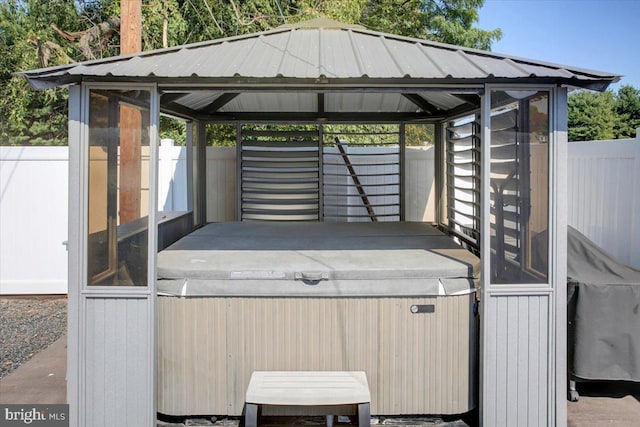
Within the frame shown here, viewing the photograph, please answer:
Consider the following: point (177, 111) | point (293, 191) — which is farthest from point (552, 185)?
point (293, 191)

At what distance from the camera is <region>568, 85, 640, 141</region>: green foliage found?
28797mm

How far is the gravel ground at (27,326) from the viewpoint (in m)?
5.07

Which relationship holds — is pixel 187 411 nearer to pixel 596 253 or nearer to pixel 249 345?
pixel 249 345

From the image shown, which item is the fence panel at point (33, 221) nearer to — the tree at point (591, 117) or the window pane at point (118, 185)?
the window pane at point (118, 185)

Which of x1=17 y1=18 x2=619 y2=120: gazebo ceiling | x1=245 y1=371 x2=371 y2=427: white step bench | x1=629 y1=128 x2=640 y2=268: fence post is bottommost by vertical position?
x1=245 y1=371 x2=371 y2=427: white step bench

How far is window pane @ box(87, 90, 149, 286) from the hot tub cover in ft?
0.85

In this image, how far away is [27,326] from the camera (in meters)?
5.94

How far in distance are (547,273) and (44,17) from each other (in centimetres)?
1143

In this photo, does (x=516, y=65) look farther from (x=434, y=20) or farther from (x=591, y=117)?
(x=591, y=117)

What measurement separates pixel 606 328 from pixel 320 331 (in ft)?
6.48

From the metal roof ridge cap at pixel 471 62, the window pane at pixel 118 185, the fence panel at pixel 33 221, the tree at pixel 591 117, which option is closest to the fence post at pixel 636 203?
the metal roof ridge cap at pixel 471 62

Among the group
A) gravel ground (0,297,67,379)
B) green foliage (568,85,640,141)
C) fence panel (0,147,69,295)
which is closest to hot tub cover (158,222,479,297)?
gravel ground (0,297,67,379)

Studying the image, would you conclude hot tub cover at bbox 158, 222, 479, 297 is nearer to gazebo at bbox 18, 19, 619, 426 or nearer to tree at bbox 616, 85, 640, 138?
gazebo at bbox 18, 19, 619, 426

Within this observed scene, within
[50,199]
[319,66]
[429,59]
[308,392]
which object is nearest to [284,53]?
[319,66]
